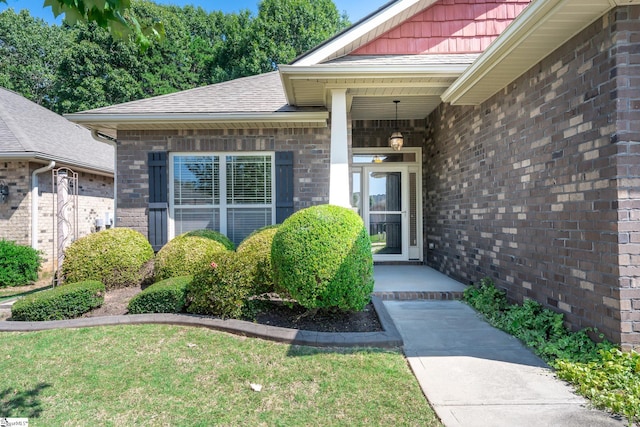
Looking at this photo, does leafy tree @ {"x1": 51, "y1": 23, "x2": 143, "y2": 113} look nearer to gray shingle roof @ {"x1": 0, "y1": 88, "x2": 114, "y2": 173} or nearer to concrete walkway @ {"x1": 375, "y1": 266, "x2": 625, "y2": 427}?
gray shingle roof @ {"x1": 0, "y1": 88, "x2": 114, "y2": 173}

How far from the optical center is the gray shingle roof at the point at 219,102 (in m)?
6.10

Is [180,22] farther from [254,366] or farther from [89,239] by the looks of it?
[254,366]

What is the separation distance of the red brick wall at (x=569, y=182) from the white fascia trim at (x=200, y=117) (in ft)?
8.60

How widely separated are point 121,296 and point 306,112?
12.8 ft

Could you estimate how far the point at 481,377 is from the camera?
2.89 metres

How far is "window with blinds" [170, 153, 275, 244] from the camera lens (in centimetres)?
639

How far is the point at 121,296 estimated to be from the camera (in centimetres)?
514

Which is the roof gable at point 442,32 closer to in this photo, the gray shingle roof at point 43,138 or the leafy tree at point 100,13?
the leafy tree at point 100,13

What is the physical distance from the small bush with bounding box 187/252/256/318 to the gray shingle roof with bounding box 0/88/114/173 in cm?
576

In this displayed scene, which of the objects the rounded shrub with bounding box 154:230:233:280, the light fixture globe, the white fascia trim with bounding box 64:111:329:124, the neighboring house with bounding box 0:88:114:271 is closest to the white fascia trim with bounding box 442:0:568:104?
the light fixture globe

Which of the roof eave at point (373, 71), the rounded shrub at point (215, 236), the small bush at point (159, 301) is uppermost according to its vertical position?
the roof eave at point (373, 71)

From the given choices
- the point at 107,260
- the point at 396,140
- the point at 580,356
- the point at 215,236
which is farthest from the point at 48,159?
the point at 580,356

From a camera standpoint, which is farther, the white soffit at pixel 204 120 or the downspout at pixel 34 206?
the downspout at pixel 34 206

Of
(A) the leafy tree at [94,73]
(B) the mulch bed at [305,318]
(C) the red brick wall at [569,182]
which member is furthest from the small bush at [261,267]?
(A) the leafy tree at [94,73]
